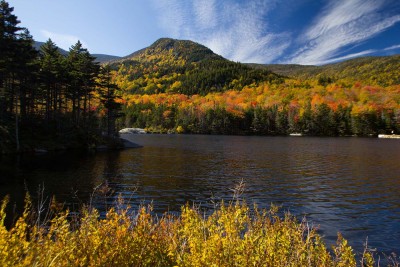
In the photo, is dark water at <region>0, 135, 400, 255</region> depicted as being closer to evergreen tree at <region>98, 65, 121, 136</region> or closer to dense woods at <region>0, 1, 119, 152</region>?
A: dense woods at <region>0, 1, 119, 152</region>

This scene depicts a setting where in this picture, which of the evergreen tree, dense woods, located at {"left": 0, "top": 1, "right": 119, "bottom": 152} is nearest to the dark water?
dense woods, located at {"left": 0, "top": 1, "right": 119, "bottom": 152}

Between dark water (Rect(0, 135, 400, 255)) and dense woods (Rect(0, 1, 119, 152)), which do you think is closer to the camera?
dark water (Rect(0, 135, 400, 255))

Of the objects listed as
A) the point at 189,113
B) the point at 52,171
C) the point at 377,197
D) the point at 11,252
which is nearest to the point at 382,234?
the point at 377,197

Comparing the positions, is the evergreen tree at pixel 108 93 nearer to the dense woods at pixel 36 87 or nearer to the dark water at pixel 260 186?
the dense woods at pixel 36 87

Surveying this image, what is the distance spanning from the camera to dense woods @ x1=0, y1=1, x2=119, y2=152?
46125mm

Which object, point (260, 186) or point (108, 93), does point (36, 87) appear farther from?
point (260, 186)

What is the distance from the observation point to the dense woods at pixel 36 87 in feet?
151

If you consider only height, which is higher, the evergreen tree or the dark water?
the evergreen tree

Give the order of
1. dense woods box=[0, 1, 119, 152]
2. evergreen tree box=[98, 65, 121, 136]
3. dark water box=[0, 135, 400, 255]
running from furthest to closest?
evergreen tree box=[98, 65, 121, 136] → dense woods box=[0, 1, 119, 152] → dark water box=[0, 135, 400, 255]

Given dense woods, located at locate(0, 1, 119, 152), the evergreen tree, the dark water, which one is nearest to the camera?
the dark water

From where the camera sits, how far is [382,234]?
658 inches

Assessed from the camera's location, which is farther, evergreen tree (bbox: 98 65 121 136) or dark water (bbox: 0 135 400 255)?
evergreen tree (bbox: 98 65 121 136)

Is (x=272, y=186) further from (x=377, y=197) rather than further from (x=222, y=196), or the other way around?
(x=377, y=197)

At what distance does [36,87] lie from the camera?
54250 millimetres
